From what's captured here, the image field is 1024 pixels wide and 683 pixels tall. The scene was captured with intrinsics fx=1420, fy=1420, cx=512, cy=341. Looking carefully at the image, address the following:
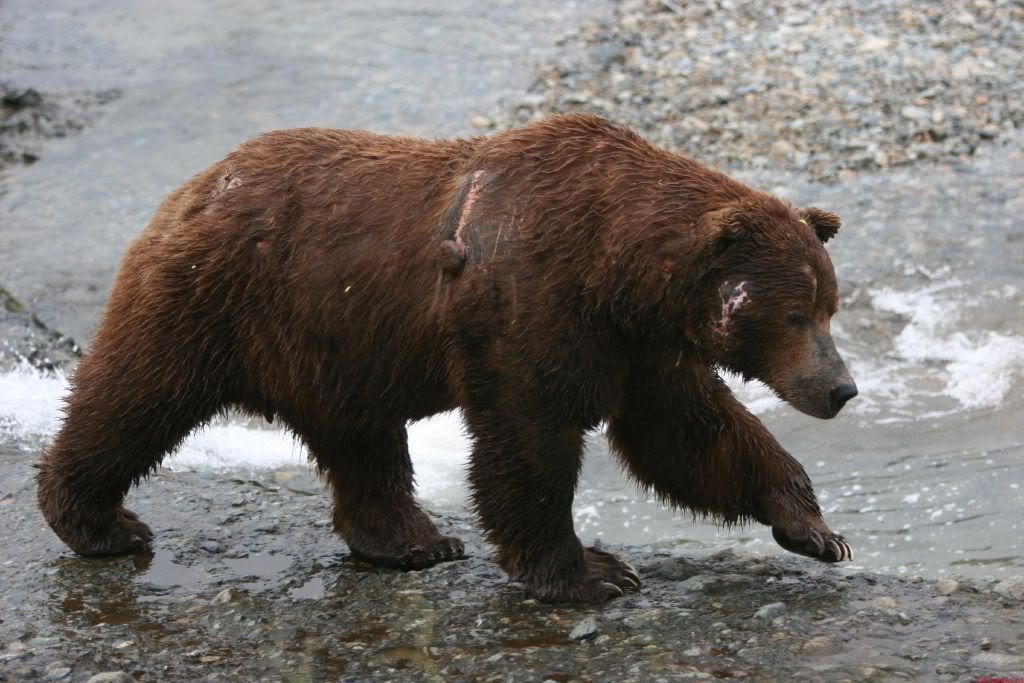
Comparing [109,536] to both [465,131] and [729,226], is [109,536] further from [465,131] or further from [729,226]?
[465,131]

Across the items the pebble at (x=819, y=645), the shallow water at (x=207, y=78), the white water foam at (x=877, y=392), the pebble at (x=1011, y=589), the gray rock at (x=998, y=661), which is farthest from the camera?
the shallow water at (x=207, y=78)

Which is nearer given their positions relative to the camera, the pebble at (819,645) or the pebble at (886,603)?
the pebble at (819,645)

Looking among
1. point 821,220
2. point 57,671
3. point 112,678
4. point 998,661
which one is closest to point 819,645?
point 998,661

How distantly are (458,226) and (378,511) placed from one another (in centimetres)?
161

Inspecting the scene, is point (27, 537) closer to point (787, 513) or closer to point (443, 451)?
point (443, 451)

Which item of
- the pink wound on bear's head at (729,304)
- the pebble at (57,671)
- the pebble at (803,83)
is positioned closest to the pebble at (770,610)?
the pink wound on bear's head at (729,304)

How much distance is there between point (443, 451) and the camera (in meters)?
9.02

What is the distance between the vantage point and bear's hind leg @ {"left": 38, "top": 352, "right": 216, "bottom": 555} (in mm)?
6180

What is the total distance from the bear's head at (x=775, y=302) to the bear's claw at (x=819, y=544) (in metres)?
0.92

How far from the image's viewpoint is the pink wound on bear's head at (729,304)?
5.42 metres

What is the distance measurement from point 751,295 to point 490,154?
4.12 ft

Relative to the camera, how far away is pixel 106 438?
6262mm

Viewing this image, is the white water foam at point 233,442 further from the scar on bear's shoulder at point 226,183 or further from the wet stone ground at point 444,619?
the scar on bear's shoulder at point 226,183

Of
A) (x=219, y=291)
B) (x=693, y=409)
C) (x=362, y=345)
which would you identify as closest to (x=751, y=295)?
(x=693, y=409)
